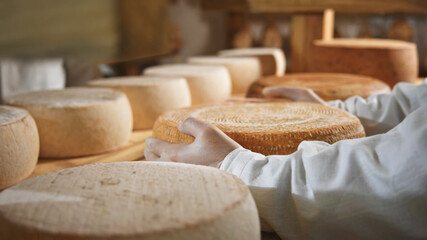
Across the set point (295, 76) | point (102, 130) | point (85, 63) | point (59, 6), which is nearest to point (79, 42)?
point (59, 6)

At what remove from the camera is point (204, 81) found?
210 centimetres

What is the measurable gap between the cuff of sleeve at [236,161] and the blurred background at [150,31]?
2168 mm

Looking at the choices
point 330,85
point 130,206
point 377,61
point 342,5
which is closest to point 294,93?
point 330,85

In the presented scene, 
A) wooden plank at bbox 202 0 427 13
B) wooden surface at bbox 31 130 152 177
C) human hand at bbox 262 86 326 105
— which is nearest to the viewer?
wooden surface at bbox 31 130 152 177

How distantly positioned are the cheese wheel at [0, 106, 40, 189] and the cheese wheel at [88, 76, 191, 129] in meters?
0.56

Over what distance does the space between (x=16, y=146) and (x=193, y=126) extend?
0.46m

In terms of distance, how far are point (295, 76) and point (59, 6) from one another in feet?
8.20

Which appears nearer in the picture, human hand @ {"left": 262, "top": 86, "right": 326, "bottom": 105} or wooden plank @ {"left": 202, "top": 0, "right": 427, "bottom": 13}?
human hand @ {"left": 262, "top": 86, "right": 326, "bottom": 105}

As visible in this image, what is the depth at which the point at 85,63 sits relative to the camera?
327cm

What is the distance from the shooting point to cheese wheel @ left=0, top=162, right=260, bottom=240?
1.92 ft

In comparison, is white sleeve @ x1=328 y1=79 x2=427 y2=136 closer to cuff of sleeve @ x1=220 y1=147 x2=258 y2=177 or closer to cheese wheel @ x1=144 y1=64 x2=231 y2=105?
cuff of sleeve @ x1=220 y1=147 x2=258 y2=177

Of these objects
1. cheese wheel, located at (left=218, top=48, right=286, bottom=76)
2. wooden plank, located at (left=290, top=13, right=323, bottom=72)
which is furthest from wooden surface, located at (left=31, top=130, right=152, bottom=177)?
wooden plank, located at (left=290, top=13, right=323, bottom=72)

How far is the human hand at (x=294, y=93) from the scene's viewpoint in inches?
64.9

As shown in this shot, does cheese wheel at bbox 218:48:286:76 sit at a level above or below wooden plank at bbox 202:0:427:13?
below
